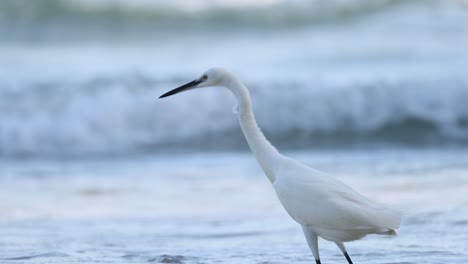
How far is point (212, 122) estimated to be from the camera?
11.2 meters

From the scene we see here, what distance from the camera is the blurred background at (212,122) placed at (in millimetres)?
6242

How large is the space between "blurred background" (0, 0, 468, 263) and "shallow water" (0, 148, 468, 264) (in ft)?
0.07

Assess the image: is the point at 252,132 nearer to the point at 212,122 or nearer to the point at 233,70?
the point at 212,122

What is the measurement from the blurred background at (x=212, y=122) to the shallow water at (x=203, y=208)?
23mm

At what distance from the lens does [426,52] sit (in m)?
14.2

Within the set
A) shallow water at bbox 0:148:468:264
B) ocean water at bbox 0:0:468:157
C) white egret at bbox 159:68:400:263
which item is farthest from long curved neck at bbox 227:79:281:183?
ocean water at bbox 0:0:468:157

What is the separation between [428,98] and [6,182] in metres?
5.17

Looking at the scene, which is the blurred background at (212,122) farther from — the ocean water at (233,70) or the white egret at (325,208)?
the white egret at (325,208)

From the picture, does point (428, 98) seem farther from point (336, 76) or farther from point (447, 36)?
point (447, 36)

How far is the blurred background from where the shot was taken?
6242 millimetres

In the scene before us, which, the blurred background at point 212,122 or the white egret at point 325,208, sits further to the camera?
the blurred background at point 212,122

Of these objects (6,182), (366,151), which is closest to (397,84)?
(366,151)

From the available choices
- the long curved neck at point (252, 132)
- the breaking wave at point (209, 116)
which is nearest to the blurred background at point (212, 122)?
the breaking wave at point (209, 116)

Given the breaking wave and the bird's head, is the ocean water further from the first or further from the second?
the bird's head
